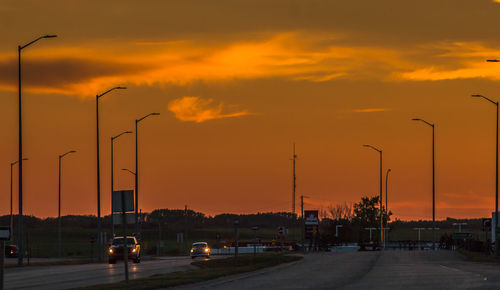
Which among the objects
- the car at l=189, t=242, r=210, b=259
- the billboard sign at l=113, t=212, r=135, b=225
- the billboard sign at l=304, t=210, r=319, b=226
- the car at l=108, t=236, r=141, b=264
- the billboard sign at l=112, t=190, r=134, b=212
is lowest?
the car at l=189, t=242, r=210, b=259

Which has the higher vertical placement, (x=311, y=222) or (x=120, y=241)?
(x=311, y=222)

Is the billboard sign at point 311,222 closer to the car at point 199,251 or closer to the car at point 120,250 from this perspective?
the car at point 199,251

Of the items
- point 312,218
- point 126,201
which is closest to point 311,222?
point 312,218

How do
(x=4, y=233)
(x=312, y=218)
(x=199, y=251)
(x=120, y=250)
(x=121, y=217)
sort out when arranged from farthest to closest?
(x=312, y=218) < (x=199, y=251) < (x=120, y=250) < (x=121, y=217) < (x=4, y=233)

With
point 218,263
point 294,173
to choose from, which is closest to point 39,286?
point 218,263

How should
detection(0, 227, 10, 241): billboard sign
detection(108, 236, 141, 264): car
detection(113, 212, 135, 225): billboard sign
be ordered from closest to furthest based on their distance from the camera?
detection(0, 227, 10, 241): billboard sign → detection(113, 212, 135, 225): billboard sign → detection(108, 236, 141, 264): car

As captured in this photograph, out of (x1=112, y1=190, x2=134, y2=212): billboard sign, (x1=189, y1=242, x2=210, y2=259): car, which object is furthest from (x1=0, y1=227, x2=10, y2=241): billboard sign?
(x1=189, y1=242, x2=210, y2=259): car

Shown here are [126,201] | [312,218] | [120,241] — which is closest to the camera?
[126,201]

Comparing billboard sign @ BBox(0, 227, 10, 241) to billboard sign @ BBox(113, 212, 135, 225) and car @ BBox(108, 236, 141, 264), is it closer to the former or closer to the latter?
billboard sign @ BBox(113, 212, 135, 225)

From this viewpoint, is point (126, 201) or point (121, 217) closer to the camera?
point (126, 201)

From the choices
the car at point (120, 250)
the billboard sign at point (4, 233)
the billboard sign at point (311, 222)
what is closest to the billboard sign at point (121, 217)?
the billboard sign at point (4, 233)

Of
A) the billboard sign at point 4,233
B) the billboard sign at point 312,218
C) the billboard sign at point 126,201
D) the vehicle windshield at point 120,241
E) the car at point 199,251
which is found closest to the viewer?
the billboard sign at point 4,233

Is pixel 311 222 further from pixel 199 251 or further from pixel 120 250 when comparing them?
pixel 120 250

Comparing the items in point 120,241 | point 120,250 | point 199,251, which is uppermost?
point 120,241
